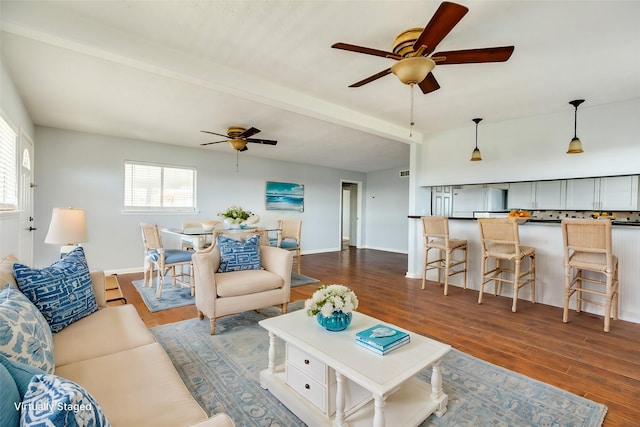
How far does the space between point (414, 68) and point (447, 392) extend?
82.7 inches

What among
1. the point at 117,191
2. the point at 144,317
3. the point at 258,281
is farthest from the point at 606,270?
the point at 117,191

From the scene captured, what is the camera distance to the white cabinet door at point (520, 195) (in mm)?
4773

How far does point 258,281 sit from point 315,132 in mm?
2744

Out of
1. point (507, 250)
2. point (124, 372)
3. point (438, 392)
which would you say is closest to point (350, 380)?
point (438, 392)

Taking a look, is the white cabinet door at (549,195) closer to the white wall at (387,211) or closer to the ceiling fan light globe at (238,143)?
the white wall at (387,211)

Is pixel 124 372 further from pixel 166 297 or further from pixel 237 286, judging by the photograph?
pixel 166 297

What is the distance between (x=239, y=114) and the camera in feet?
12.8

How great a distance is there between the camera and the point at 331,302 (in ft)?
5.74

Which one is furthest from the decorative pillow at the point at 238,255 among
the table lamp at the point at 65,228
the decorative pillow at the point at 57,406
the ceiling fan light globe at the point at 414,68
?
the decorative pillow at the point at 57,406

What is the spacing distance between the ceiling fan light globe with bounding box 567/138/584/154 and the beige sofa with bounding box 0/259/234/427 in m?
4.28

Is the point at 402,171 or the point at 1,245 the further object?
the point at 402,171

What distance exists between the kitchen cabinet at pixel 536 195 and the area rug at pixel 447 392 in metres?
3.51

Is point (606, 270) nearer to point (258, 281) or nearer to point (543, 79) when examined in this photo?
point (543, 79)

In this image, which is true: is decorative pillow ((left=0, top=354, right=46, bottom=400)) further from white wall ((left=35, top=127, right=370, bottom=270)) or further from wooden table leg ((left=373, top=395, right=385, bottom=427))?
white wall ((left=35, top=127, right=370, bottom=270))
